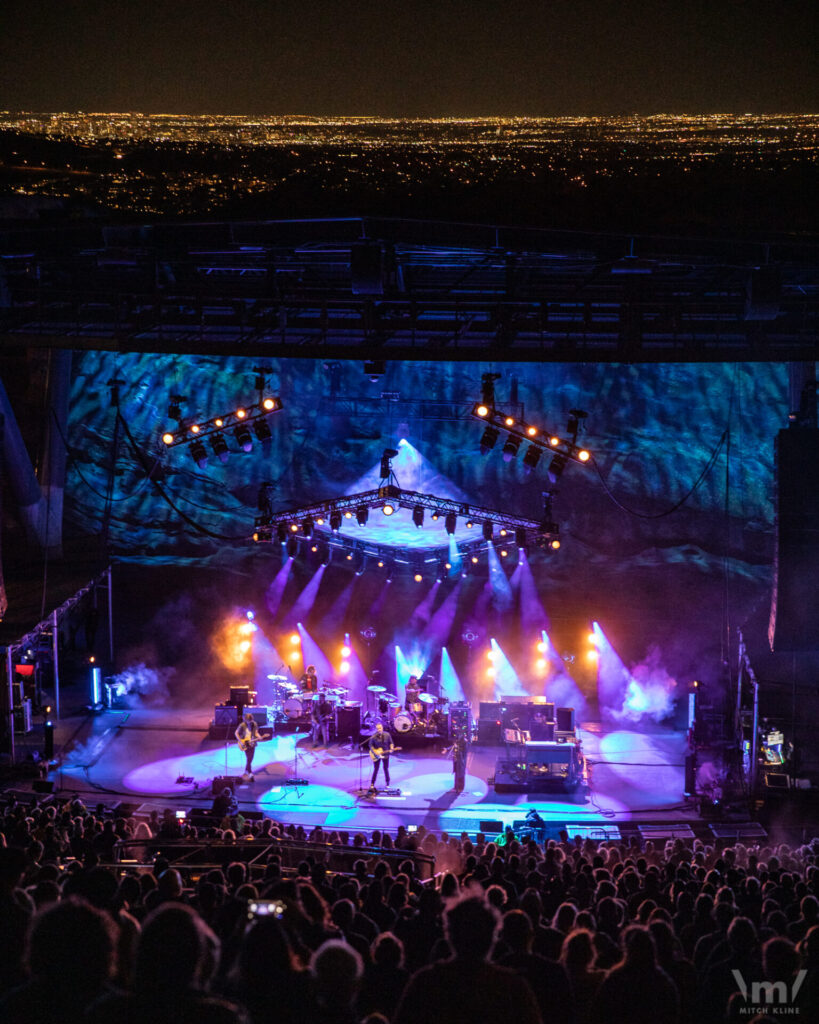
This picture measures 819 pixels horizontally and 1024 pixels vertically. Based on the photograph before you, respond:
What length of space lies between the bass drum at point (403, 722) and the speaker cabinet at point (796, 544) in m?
8.98

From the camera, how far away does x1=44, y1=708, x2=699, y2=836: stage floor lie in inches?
531

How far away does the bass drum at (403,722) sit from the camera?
1753cm

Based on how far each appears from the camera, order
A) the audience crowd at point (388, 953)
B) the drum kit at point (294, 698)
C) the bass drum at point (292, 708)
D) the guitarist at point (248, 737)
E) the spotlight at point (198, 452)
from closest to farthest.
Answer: the audience crowd at point (388, 953) → the spotlight at point (198, 452) → the guitarist at point (248, 737) → the drum kit at point (294, 698) → the bass drum at point (292, 708)

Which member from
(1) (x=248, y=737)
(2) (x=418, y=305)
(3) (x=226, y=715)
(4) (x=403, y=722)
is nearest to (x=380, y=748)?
(1) (x=248, y=737)

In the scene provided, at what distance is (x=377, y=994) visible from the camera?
339 centimetres

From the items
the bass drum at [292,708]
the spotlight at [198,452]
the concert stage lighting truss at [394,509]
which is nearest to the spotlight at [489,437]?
the concert stage lighting truss at [394,509]

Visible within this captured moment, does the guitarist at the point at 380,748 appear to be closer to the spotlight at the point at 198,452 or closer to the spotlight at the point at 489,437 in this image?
the spotlight at the point at 489,437

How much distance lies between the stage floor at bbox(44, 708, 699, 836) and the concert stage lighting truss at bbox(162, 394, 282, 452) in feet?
18.2

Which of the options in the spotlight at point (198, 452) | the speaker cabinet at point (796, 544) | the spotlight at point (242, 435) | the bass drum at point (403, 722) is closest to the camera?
the speaker cabinet at point (796, 544)

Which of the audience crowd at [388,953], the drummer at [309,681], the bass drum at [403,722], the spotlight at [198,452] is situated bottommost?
the bass drum at [403,722]

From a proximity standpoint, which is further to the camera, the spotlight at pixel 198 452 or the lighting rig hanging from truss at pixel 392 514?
the lighting rig hanging from truss at pixel 392 514

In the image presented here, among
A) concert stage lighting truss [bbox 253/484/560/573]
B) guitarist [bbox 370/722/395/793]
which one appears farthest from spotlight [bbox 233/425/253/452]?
guitarist [bbox 370/722/395/793]

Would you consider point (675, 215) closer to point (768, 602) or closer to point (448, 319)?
point (448, 319)

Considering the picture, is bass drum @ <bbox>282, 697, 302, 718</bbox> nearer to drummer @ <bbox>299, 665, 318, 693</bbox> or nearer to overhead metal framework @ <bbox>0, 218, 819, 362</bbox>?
drummer @ <bbox>299, 665, 318, 693</bbox>
